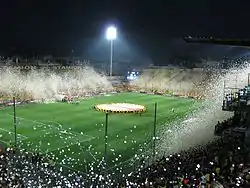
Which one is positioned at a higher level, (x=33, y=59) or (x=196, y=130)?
(x=33, y=59)

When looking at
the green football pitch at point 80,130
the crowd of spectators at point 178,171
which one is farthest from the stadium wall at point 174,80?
the crowd of spectators at point 178,171

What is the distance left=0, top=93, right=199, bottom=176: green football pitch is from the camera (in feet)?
84.5

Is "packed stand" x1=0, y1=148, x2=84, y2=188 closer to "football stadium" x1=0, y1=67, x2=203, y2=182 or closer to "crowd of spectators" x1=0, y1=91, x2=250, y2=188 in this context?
"crowd of spectators" x1=0, y1=91, x2=250, y2=188

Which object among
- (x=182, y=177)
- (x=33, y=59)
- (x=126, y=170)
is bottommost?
(x=126, y=170)

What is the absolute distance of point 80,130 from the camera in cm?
3244

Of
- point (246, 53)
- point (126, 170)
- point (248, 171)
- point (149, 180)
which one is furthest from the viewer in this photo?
point (246, 53)

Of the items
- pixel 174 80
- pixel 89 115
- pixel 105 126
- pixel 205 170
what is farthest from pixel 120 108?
pixel 205 170

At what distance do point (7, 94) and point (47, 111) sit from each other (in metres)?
11.2

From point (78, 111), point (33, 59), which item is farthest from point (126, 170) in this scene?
point (33, 59)

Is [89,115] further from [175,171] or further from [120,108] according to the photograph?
[175,171]

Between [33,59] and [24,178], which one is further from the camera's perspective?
[33,59]

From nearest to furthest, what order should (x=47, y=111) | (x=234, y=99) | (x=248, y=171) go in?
(x=248, y=171) → (x=234, y=99) → (x=47, y=111)

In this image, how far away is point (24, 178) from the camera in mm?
17625

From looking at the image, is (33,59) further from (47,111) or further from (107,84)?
(47,111)
